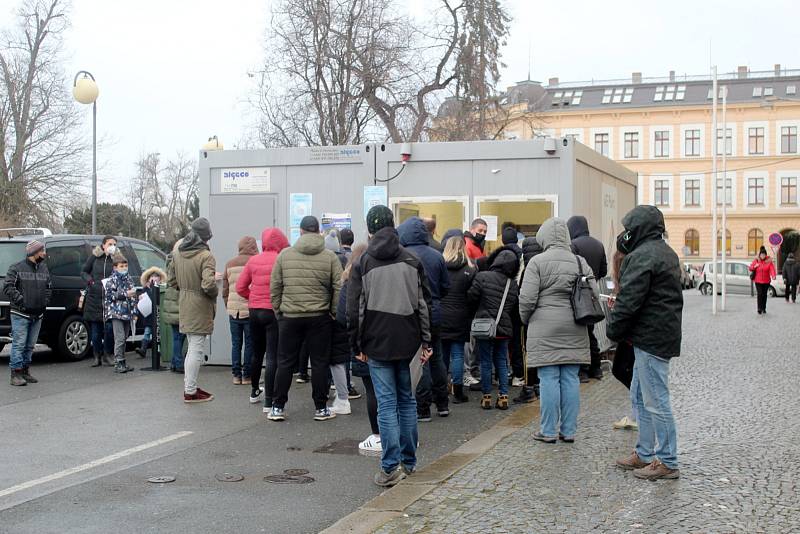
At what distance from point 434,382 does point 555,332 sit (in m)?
1.85

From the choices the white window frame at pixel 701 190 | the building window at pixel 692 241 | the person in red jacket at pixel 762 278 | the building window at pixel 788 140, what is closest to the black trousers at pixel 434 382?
the person in red jacket at pixel 762 278

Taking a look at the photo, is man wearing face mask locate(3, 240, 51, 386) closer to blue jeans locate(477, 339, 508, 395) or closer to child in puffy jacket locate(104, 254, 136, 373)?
child in puffy jacket locate(104, 254, 136, 373)

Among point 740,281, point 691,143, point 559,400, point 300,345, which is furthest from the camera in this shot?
A: point 691,143

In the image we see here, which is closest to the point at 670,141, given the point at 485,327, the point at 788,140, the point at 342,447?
the point at 788,140

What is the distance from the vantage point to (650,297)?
6.34m

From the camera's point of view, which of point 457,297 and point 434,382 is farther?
point 457,297

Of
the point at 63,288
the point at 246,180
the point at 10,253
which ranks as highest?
the point at 246,180

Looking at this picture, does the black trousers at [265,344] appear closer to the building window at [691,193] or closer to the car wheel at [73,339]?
the car wheel at [73,339]

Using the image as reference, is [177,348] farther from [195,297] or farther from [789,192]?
[789,192]

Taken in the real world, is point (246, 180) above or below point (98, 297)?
above

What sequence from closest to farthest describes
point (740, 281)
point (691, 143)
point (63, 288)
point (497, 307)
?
point (497, 307) → point (63, 288) → point (740, 281) → point (691, 143)

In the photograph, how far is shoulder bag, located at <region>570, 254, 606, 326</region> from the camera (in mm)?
7312

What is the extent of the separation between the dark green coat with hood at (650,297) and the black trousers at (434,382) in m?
2.33

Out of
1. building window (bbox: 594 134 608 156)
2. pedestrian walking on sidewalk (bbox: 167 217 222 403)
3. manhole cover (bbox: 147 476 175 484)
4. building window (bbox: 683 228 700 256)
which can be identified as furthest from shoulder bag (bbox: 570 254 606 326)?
building window (bbox: 594 134 608 156)
